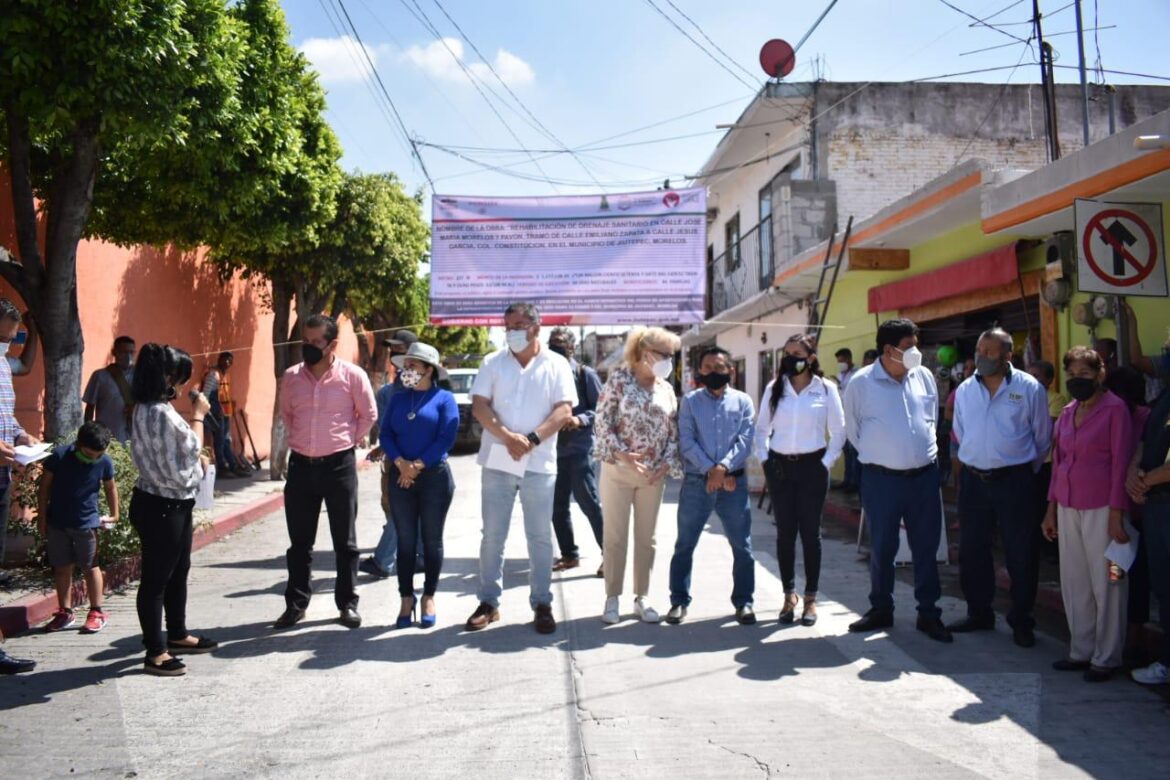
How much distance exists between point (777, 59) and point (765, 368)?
6595mm

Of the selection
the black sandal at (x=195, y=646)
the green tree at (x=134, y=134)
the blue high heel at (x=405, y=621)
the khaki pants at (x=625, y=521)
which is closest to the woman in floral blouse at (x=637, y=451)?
the khaki pants at (x=625, y=521)

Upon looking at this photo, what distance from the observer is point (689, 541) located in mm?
5645

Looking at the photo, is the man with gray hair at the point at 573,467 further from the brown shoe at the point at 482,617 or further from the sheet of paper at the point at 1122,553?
the sheet of paper at the point at 1122,553

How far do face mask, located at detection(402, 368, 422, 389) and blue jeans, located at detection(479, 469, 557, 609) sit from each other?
2.31 ft

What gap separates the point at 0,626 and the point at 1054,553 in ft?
25.2

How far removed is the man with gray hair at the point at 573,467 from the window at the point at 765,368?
11997mm

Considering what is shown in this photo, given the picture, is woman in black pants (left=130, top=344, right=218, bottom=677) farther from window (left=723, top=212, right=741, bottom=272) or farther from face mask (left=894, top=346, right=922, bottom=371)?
window (left=723, top=212, right=741, bottom=272)

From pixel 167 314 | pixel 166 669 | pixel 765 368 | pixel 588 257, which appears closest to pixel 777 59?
pixel 765 368

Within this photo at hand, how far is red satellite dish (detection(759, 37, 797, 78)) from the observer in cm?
1633

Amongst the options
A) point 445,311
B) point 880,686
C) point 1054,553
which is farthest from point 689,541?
point 445,311

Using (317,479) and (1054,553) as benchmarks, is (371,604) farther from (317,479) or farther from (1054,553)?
(1054,553)

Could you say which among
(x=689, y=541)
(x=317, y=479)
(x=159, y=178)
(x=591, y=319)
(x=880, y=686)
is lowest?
(x=880, y=686)

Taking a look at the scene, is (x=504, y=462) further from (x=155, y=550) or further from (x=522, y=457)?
(x=155, y=550)

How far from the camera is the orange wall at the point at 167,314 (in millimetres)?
9516
